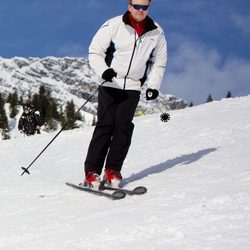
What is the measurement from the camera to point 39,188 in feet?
19.1

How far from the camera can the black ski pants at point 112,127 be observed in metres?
5.34

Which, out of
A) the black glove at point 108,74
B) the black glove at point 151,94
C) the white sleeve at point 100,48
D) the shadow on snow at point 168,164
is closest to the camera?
the black glove at point 108,74

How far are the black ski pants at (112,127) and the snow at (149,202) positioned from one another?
411mm

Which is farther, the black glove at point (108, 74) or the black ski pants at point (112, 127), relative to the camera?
the black ski pants at point (112, 127)

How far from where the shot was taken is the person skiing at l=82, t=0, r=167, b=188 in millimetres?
5188

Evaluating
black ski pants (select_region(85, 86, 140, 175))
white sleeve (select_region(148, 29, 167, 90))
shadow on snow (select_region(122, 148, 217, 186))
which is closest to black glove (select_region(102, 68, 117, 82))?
black ski pants (select_region(85, 86, 140, 175))

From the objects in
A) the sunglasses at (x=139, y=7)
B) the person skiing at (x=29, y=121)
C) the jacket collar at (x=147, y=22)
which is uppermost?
the sunglasses at (x=139, y=7)

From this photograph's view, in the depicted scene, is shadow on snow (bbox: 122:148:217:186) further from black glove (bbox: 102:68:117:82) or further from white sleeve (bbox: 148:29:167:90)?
black glove (bbox: 102:68:117:82)

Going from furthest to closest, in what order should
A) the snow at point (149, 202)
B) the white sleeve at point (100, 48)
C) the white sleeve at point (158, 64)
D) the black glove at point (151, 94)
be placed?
the white sleeve at point (158, 64)
the black glove at point (151, 94)
the white sleeve at point (100, 48)
the snow at point (149, 202)

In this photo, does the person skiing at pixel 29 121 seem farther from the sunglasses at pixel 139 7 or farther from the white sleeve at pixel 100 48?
the sunglasses at pixel 139 7

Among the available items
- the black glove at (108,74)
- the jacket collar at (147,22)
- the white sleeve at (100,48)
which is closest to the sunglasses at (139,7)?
the jacket collar at (147,22)

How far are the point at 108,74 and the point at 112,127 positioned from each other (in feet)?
2.33

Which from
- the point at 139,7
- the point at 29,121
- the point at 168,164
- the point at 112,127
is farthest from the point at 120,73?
the point at 29,121

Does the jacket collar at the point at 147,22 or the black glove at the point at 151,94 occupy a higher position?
the jacket collar at the point at 147,22
